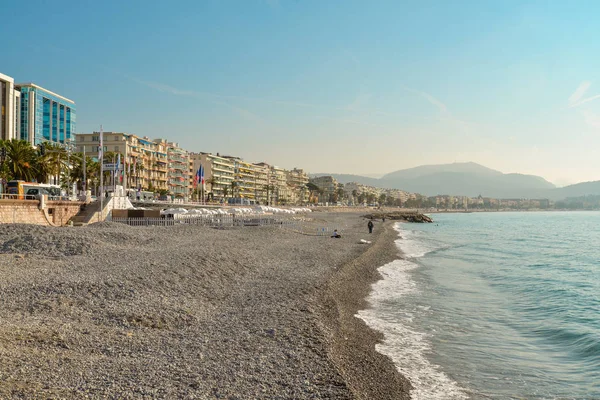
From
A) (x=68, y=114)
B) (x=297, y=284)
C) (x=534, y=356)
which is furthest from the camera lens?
(x=68, y=114)

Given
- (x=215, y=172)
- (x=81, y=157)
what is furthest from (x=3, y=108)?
(x=215, y=172)

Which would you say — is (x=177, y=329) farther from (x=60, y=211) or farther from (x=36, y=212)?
(x=60, y=211)

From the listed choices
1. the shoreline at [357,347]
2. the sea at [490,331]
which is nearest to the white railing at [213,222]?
the sea at [490,331]

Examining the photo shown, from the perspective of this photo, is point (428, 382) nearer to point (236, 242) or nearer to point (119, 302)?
point (119, 302)

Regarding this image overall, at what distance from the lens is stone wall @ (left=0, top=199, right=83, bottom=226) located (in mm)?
35906

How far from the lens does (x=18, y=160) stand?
2259 inches

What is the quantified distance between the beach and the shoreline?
0.05 meters

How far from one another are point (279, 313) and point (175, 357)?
189 inches

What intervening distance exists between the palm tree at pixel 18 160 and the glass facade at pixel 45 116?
116 ft

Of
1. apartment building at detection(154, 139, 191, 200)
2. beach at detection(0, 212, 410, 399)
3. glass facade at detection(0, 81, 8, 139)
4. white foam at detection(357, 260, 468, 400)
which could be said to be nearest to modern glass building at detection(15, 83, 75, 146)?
glass facade at detection(0, 81, 8, 139)

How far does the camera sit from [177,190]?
13962 cm

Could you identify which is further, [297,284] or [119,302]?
[297,284]

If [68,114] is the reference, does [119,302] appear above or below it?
below

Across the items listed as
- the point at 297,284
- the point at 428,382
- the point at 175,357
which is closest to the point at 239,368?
the point at 175,357
